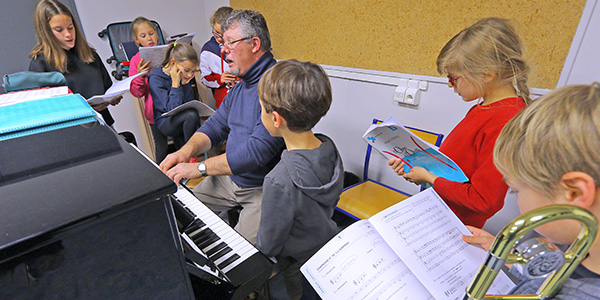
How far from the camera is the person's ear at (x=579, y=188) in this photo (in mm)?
425

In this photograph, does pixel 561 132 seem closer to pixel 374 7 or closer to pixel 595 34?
pixel 595 34

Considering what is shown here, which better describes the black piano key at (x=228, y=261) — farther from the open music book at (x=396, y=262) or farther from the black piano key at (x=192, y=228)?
A: the open music book at (x=396, y=262)

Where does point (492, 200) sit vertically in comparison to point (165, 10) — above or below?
below

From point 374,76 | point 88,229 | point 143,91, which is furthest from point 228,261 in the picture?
point 143,91

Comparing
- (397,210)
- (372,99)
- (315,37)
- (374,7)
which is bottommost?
(372,99)

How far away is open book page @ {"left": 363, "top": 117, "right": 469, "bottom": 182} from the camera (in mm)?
1020

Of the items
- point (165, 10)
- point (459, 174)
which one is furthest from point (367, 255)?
point (165, 10)

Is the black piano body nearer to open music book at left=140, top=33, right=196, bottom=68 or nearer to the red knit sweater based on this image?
the red knit sweater

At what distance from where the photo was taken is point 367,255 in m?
0.64

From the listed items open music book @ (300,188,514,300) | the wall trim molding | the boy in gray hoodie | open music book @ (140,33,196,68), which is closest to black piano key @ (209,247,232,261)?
the boy in gray hoodie

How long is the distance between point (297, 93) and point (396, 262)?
24.8 inches

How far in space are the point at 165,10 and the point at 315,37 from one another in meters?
2.13

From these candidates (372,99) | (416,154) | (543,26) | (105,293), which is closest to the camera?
(105,293)

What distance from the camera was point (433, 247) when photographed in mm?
674
